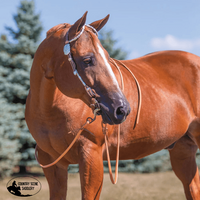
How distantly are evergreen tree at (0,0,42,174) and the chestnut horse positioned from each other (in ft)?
14.2

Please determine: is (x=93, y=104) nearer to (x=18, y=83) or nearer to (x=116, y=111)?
(x=116, y=111)

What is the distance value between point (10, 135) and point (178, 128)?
4.95 meters

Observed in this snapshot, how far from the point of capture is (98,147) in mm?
2121

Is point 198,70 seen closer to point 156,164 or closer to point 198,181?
point 198,181

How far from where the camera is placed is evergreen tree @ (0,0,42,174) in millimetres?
6352

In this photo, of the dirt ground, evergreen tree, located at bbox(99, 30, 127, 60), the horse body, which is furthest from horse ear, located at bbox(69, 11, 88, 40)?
evergreen tree, located at bbox(99, 30, 127, 60)

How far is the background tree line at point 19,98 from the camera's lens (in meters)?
6.27

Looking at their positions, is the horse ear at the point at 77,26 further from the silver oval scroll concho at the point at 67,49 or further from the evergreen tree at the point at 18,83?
the evergreen tree at the point at 18,83

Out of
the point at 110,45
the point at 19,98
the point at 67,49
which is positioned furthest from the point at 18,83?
the point at 67,49

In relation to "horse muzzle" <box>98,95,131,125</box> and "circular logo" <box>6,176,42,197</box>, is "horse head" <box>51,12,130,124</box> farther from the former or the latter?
"circular logo" <box>6,176,42,197</box>

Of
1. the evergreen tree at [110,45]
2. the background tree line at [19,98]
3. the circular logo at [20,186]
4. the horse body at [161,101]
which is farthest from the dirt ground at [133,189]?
the evergreen tree at [110,45]

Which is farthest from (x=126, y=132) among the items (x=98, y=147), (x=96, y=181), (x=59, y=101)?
(x=59, y=101)

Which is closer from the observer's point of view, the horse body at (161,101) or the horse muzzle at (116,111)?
the horse muzzle at (116,111)

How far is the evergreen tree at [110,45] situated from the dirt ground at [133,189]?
151 inches
